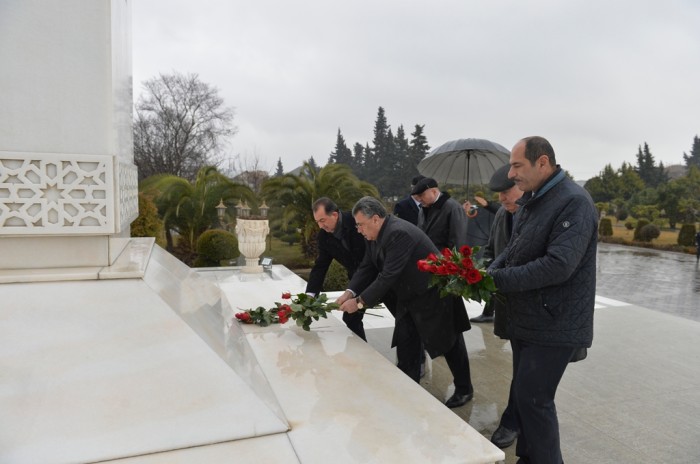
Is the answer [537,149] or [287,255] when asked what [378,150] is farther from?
[537,149]

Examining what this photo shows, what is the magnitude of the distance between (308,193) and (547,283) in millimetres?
12133

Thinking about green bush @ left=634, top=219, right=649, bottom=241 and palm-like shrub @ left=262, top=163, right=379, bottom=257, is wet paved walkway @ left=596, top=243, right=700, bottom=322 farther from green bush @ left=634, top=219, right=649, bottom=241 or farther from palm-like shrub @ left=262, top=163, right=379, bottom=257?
palm-like shrub @ left=262, top=163, right=379, bottom=257

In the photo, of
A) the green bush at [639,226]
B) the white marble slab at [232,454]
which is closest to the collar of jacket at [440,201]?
the white marble slab at [232,454]

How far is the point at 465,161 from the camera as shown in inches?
272

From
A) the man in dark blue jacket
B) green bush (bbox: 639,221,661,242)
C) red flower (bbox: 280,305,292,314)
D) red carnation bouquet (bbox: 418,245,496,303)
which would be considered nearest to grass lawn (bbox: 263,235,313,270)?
red flower (bbox: 280,305,292,314)

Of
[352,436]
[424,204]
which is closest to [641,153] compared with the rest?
[424,204]

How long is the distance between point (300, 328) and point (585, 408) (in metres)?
2.30

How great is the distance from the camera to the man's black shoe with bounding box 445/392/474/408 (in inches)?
142

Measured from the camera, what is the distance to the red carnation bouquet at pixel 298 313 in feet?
11.2

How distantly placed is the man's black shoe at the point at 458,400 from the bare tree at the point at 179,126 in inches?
1075

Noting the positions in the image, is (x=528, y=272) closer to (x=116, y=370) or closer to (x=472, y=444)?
(x=472, y=444)

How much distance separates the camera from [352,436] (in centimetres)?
199

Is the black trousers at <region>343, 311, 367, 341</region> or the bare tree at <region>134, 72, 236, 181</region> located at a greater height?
the bare tree at <region>134, 72, 236, 181</region>

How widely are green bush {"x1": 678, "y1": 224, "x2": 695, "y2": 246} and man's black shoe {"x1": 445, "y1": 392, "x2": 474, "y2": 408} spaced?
2597 centimetres
